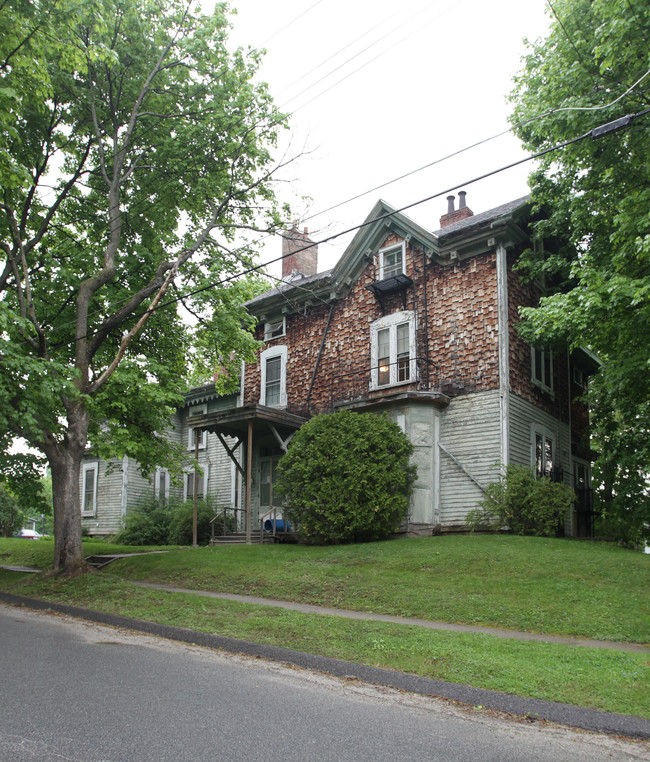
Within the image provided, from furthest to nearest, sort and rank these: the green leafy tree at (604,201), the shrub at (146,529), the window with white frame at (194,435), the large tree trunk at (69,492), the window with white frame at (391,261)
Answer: the window with white frame at (194,435), the shrub at (146,529), the window with white frame at (391,261), the large tree trunk at (69,492), the green leafy tree at (604,201)

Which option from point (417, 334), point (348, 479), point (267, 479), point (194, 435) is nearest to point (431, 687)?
point (348, 479)

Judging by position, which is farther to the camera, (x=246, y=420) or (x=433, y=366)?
(x=246, y=420)

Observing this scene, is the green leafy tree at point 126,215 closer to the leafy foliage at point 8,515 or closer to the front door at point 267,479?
the front door at point 267,479

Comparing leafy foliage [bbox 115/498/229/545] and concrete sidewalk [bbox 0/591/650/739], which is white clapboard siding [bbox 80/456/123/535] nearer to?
leafy foliage [bbox 115/498/229/545]

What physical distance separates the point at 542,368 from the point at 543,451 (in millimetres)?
2632

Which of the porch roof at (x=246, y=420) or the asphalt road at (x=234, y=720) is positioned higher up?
the porch roof at (x=246, y=420)

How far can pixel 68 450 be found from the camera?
13734 mm

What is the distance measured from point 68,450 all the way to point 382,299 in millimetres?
10993

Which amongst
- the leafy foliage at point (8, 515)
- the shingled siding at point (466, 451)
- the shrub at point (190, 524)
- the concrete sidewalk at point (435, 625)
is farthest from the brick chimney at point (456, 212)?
the leafy foliage at point (8, 515)

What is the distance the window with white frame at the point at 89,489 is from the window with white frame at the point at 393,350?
17880mm

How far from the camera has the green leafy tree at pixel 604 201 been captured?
13.1 meters

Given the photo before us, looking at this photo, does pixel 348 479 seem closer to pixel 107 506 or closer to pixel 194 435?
pixel 194 435

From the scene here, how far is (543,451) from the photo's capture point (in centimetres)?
1917

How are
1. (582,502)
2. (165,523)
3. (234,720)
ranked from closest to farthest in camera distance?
1. (234,720)
2. (582,502)
3. (165,523)
